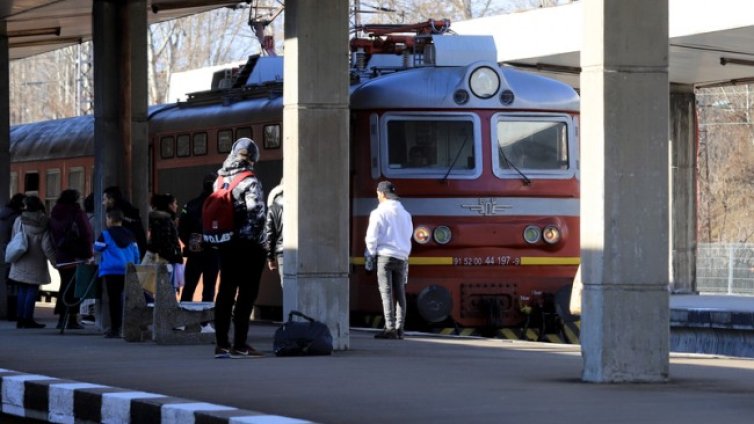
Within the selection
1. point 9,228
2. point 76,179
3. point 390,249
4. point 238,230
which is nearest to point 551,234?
point 390,249

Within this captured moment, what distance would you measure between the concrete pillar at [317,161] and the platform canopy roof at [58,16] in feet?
23.8

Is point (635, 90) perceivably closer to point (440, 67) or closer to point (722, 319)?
point (440, 67)

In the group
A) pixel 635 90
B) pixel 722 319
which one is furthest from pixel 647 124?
pixel 722 319

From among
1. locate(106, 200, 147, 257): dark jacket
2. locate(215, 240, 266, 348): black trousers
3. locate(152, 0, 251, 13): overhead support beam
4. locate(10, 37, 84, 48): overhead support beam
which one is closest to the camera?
locate(215, 240, 266, 348): black trousers

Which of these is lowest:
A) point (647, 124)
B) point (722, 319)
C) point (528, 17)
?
point (722, 319)

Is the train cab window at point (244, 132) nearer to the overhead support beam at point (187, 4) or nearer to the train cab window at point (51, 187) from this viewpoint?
the overhead support beam at point (187, 4)

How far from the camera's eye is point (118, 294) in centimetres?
1869

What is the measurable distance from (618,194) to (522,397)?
6.22 ft

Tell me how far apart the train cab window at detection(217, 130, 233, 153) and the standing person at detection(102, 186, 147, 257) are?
3.09 meters

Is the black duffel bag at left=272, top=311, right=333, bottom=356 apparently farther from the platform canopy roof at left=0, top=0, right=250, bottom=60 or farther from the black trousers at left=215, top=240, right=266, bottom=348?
the platform canopy roof at left=0, top=0, right=250, bottom=60

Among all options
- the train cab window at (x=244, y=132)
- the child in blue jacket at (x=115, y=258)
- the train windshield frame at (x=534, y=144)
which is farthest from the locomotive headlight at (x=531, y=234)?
the child in blue jacket at (x=115, y=258)

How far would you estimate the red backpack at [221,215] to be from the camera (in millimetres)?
14281

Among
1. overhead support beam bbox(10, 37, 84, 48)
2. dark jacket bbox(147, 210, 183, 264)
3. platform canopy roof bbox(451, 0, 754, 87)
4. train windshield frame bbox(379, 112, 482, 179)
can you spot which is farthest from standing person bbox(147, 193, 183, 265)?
platform canopy roof bbox(451, 0, 754, 87)

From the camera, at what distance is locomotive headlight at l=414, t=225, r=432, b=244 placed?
1992cm
